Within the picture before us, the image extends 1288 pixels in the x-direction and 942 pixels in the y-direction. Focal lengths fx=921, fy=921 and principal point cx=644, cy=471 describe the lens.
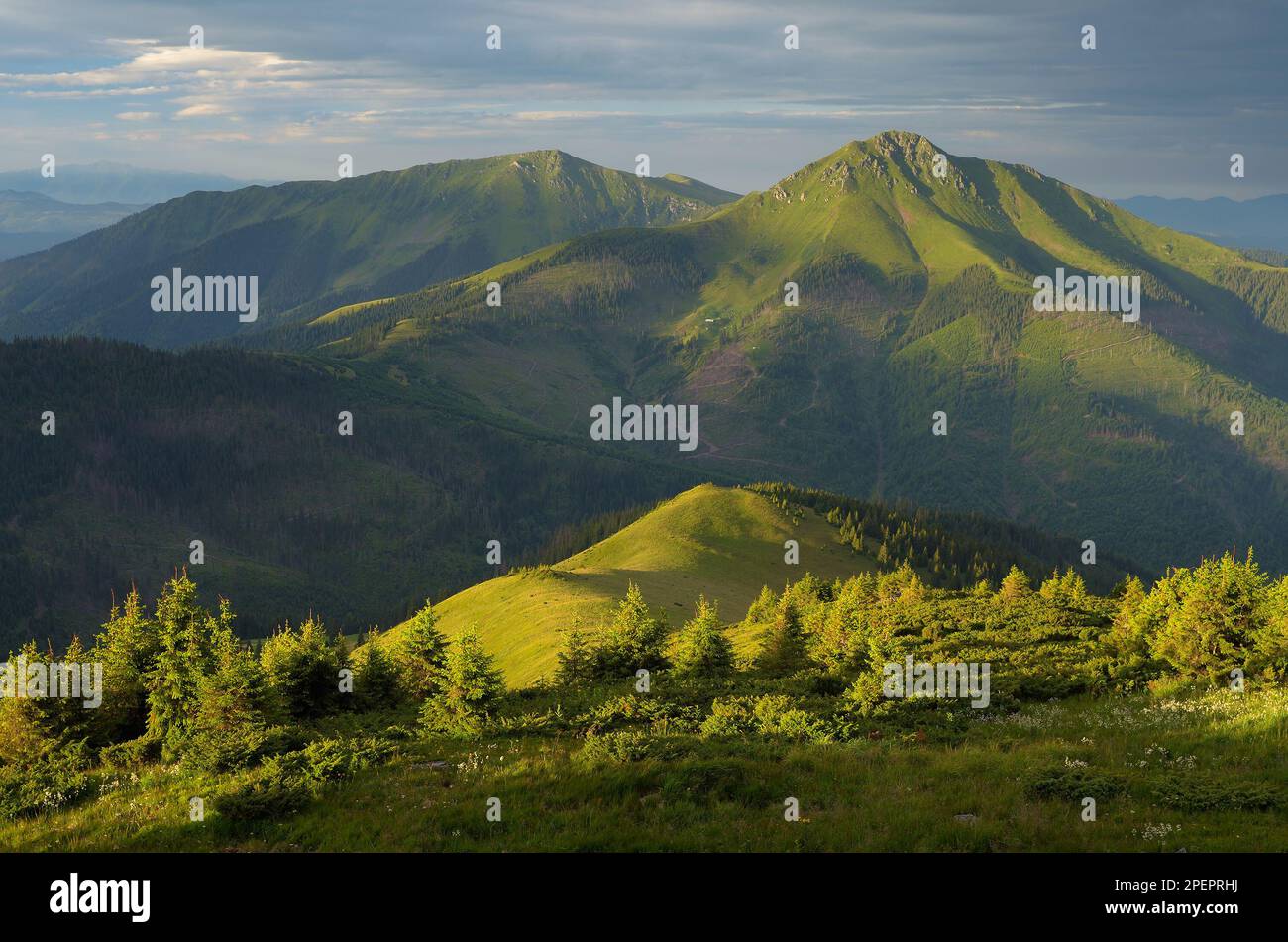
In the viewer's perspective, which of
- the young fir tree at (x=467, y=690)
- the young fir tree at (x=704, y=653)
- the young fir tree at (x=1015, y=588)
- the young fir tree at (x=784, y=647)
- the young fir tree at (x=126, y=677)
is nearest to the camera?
the young fir tree at (x=126, y=677)

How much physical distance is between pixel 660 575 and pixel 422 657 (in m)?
88.1

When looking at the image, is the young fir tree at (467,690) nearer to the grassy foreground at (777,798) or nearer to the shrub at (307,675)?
the shrub at (307,675)

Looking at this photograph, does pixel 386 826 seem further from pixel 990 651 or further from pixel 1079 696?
pixel 990 651

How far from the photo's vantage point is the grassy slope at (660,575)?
97.7 meters

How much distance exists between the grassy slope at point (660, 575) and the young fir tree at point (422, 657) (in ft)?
68.5

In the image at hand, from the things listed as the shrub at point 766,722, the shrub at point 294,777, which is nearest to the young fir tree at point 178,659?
the shrub at point 294,777

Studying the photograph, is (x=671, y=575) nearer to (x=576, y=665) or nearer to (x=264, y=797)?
(x=576, y=665)

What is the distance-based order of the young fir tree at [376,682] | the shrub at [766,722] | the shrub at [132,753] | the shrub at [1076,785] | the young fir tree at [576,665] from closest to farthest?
1. the shrub at [1076,785]
2. the shrub at [766,722]
3. the shrub at [132,753]
4. the young fir tree at [376,682]
5. the young fir tree at [576,665]

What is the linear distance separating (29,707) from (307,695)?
11.8 metres

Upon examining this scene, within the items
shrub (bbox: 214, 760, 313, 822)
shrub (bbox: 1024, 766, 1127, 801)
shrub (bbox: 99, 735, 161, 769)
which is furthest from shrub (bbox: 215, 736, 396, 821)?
shrub (bbox: 1024, 766, 1127, 801)

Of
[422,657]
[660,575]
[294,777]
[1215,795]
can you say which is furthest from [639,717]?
[660,575]

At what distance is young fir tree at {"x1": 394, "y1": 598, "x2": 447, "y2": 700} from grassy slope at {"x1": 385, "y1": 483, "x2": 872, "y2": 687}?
2089cm

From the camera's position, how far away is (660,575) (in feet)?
457
